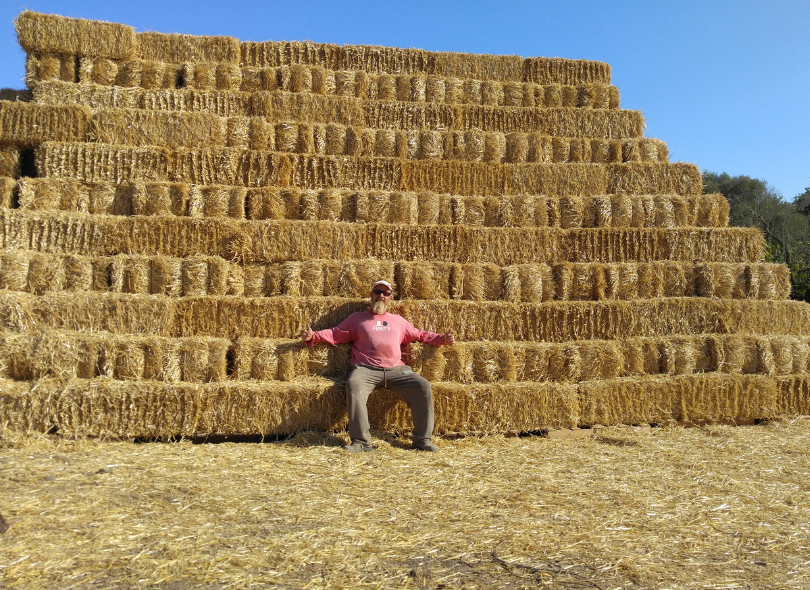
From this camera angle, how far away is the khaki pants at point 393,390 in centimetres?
587

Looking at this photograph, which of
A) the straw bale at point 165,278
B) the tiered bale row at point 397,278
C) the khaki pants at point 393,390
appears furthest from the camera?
the straw bale at point 165,278

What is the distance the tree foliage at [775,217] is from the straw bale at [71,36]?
1458 cm

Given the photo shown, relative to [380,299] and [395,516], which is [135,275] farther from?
[395,516]

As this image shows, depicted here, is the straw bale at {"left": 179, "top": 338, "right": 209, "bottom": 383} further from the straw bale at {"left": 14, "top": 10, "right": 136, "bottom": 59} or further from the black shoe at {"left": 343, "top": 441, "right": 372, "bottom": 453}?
the straw bale at {"left": 14, "top": 10, "right": 136, "bottom": 59}

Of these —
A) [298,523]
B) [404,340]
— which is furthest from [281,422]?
[298,523]

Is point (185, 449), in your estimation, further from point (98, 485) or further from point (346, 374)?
point (346, 374)

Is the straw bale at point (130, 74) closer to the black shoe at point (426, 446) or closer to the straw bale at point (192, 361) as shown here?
the straw bale at point (192, 361)

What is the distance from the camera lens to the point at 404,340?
21.7ft

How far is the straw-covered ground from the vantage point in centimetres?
316

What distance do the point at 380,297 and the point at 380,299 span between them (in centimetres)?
2

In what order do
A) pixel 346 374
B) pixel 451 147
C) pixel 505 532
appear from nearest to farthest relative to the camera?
1. pixel 505 532
2. pixel 346 374
3. pixel 451 147

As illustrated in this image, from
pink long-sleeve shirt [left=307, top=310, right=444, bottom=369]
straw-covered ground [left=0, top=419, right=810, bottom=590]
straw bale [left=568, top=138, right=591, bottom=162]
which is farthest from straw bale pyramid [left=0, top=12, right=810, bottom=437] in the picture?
straw-covered ground [left=0, top=419, right=810, bottom=590]

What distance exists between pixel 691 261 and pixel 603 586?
628 cm

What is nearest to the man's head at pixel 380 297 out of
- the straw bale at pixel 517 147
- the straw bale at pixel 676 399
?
the straw bale at pixel 676 399
